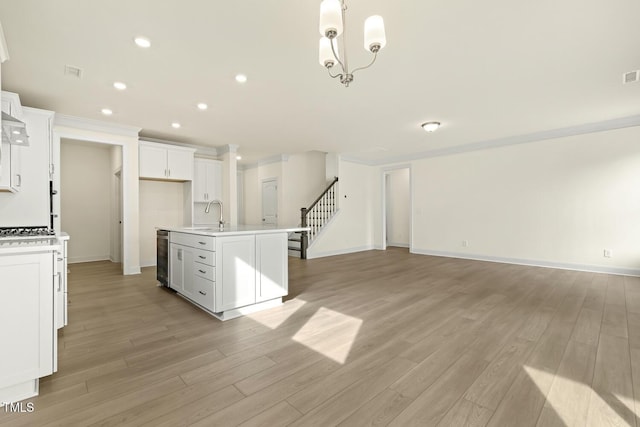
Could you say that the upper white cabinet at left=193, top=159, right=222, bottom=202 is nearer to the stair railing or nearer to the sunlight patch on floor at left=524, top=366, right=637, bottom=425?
the stair railing

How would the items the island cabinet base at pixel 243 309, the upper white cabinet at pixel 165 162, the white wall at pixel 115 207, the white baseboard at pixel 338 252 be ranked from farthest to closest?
the white baseboard at pixel 338 252, the white wall at pixel 115 207, the upper white cabinet at pixel 165 162, the island cabinet base at pixel 243 309

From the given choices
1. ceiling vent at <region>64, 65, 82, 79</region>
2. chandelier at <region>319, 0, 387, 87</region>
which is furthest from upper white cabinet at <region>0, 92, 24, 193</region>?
chandelier at <region>319, 0, 387, 87</region>

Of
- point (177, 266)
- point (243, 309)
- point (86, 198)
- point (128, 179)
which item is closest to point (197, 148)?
point (128, 179)

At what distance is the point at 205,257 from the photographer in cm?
307

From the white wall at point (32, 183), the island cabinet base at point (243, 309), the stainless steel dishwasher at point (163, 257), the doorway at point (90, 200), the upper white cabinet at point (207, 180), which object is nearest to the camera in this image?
the island cabinet base at point (243, 309)

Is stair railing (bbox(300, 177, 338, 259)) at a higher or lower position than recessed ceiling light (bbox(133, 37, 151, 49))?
lower

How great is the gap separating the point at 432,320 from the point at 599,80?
3.44 meters

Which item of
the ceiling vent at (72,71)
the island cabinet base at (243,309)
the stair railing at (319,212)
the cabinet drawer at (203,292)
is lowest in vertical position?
the island cabinet base at (243,309)

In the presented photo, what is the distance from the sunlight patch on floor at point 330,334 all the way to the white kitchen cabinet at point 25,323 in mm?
1682

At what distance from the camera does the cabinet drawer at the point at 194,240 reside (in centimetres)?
296

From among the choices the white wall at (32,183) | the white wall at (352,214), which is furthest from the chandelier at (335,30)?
the white wall at (352,214)

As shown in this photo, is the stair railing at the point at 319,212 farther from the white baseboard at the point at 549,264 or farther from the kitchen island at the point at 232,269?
the kitchen island at the point at 232,269

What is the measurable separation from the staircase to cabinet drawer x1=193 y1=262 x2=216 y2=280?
3.71 meters

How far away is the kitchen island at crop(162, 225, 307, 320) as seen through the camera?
9.64 ft
